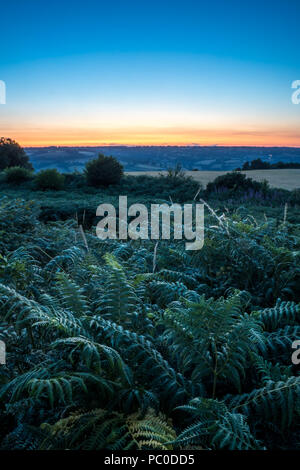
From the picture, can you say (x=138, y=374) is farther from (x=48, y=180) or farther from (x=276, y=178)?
(x=276, y=178)

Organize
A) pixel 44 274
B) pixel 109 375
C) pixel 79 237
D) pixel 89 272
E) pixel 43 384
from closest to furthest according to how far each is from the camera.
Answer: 1. pixel 43 384
2. pixel 109 375
3. pixel 89 272
4. pixel 44 274
5. pixel 79 237

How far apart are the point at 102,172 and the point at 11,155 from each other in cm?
1883

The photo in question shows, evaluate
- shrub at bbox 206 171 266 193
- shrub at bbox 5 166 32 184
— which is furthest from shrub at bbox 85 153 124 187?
shrub at bbox 206 171 266 193

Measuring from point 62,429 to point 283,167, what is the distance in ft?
138

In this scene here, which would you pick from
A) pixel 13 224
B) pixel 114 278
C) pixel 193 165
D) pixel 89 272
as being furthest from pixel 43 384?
pixel 193 165

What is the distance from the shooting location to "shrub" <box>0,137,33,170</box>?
35.2 m

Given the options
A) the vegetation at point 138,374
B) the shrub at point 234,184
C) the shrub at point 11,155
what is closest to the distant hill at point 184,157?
the shrub at point 11,155

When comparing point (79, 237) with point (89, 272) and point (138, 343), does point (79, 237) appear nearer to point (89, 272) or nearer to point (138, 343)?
point (89, 272)

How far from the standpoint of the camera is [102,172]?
890 inches

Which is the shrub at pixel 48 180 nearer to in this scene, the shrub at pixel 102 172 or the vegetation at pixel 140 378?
the shrub at pixel 102 172

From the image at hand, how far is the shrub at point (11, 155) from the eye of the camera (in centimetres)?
3522

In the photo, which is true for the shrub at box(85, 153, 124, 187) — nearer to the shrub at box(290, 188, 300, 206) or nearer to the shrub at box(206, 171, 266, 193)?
the shrub at box(206, 171, 266, 193)

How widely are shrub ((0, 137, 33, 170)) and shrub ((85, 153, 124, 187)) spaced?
53.9ft
